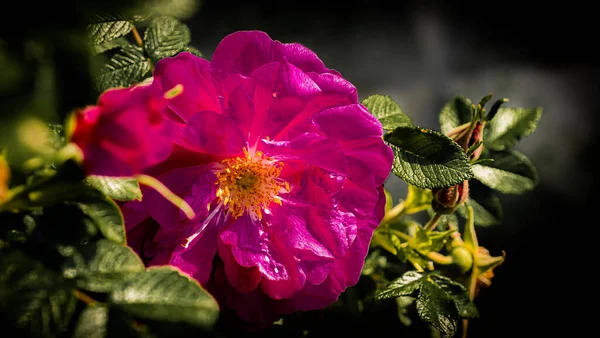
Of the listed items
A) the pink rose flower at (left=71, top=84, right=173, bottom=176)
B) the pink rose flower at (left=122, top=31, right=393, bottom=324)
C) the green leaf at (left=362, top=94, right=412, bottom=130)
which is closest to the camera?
the pink rose flower at (left=71, top=84, right=173, bottom=176)

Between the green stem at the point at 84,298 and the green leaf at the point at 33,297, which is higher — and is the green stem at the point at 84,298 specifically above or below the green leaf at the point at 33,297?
below

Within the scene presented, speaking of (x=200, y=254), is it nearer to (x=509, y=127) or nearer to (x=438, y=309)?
(x=438, y=309)

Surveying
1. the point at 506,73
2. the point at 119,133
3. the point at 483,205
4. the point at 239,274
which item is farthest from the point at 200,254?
the point at 506,73

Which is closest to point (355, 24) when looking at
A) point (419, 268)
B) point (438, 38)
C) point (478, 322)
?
point (438, 38)

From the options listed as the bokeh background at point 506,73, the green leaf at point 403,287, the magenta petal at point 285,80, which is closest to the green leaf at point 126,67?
the magenta petal at point 285,80

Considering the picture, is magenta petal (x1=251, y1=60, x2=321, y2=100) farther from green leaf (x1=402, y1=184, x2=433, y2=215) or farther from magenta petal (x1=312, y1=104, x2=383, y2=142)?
green leaf (x1=402, y1=184, x2=433, y2=215)

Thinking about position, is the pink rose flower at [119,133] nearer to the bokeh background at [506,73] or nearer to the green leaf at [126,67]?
the green leaf at [126,67]

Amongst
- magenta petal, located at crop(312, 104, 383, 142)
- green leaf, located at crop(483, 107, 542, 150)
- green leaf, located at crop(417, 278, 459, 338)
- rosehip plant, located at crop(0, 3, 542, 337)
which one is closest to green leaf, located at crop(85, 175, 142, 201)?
rosehip plant, located at crop(0, 3, 542, 337)
